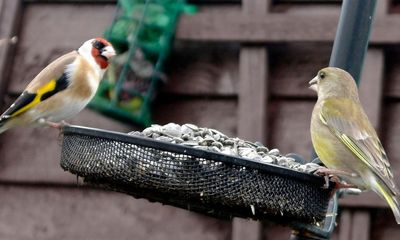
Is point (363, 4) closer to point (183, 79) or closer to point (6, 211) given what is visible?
point (183, 79)

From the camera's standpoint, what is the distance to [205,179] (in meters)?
3.07

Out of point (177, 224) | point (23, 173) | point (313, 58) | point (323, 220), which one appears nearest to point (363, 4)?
point (323, 220)

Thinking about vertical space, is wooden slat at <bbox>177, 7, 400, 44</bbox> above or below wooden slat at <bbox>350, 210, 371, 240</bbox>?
above

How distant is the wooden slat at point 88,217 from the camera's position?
4.83 metres

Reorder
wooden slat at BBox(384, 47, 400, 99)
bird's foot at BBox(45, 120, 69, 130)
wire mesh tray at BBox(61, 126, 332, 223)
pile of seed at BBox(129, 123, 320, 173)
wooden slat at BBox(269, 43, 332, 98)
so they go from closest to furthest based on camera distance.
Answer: wire mesh tray at BBox(61, 126, 332, 223) → pile of seed at BBox(129, 123, 320, 173) → bird's foot at BBox(45, 120, 69, 130) → wooden slat at BBox(384, 47, 400, 99) → wooden slat at BBox(269, 43, 332, 98)

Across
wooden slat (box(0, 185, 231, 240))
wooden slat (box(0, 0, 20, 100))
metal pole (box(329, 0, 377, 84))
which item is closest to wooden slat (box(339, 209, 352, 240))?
wooden slat (box(0, 185, 231, 240))

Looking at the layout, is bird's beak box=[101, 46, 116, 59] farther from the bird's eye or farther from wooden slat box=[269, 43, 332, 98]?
wooden slat box=[269, 43, 332, 98]

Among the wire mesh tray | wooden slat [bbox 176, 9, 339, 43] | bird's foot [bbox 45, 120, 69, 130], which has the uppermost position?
wooden slat [bbox 176, 9, 339, 43]

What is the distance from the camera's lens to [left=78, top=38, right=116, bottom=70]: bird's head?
4527 millimetres

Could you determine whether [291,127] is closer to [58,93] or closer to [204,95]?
[204,95]

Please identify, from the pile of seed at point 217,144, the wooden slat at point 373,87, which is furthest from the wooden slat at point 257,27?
the pile of seed at point 217,144

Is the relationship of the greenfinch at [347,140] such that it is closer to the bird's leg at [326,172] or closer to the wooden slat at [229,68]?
the bird's leg at [326,172]

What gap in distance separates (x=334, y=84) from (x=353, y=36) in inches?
18.1

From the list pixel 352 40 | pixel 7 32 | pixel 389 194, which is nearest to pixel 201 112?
pixel 7 32
